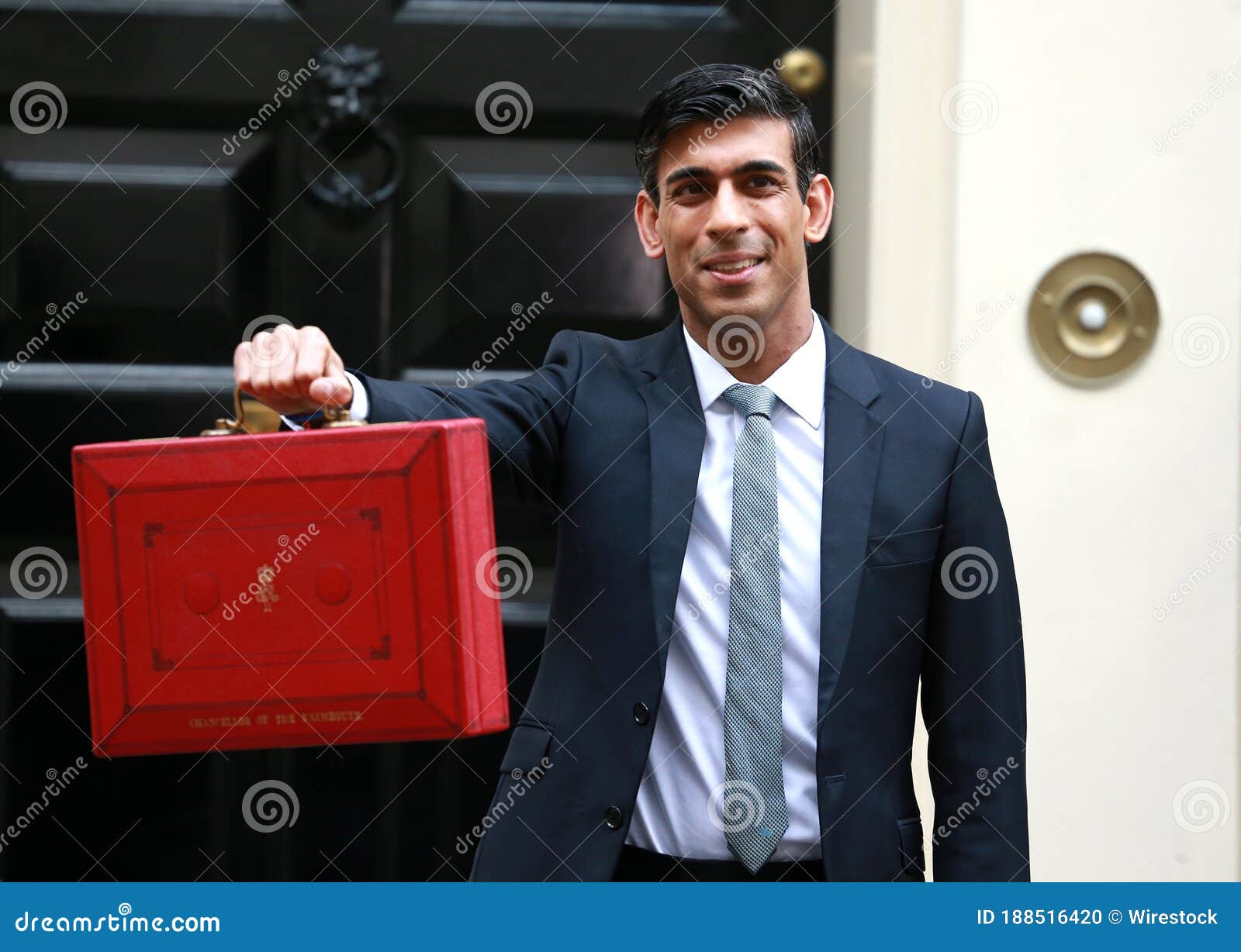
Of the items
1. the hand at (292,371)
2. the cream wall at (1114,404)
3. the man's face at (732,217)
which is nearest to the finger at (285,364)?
the hand at (292,371)

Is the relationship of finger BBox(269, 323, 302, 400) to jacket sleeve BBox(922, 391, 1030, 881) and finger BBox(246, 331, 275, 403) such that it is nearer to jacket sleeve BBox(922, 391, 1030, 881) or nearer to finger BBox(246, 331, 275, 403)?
finger BBox(246, 331, 275, 403)

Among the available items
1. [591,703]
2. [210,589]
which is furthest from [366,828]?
[210,589]

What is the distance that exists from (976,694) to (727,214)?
1.99ft

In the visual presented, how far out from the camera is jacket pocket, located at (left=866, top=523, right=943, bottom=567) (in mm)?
1667

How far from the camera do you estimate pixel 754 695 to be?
1.60 metres

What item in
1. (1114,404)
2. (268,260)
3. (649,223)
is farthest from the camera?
(268,260)

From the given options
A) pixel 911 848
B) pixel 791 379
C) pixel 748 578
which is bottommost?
pixel 911 848

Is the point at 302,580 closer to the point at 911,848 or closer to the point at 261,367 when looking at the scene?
the point at 261,367

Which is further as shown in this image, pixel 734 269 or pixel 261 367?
pixel 734 269

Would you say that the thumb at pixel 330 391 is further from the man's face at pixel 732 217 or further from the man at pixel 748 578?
the man's face at pixel 732 217

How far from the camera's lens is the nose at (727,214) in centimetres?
166

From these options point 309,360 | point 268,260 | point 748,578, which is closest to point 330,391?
point 309,360

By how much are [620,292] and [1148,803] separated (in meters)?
1.15

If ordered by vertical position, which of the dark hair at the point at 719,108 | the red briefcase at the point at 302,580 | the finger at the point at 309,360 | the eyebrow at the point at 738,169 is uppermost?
the dark hair at the point at 719,108
